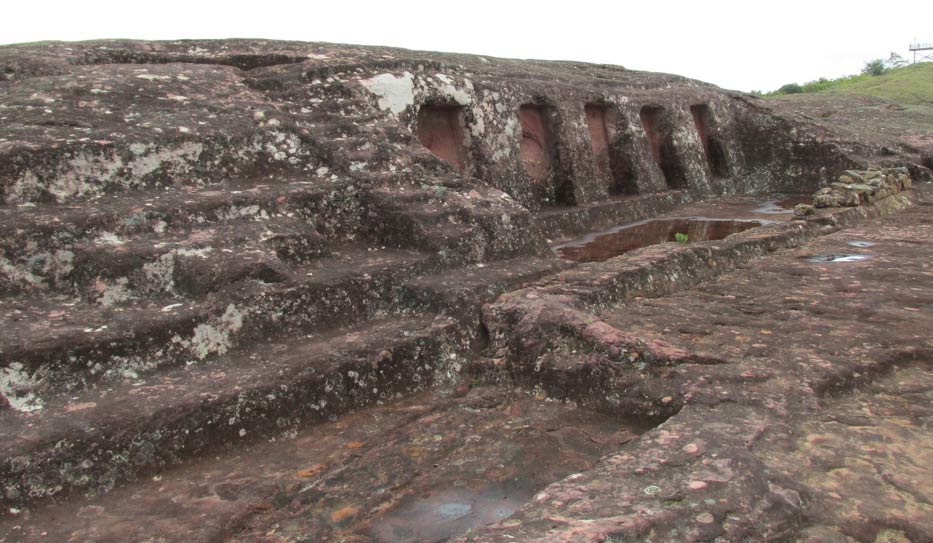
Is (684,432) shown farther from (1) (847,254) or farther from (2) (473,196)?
(1) (847,254)

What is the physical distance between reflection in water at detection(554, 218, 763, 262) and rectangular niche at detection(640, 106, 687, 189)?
1.72 m

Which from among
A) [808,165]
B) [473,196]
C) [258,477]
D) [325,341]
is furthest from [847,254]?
[808,165]

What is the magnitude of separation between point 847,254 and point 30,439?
5046mm

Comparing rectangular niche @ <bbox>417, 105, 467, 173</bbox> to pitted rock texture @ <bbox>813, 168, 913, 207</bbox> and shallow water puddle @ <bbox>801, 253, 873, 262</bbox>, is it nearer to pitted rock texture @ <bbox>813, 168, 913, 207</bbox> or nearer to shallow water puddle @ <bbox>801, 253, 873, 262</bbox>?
shallow water puddle @ <bbox>801, 253, 873, 262</bbox>

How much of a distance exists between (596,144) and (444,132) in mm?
2532

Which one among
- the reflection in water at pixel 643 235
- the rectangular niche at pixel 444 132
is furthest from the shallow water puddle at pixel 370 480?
the rectangular niche at pixel 444 132

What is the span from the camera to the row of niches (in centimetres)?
658

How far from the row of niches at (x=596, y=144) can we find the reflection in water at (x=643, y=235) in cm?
80

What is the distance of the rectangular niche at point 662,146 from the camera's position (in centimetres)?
921

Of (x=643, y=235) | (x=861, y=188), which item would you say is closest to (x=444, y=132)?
(x=643, y=235)

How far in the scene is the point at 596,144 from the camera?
331 inches

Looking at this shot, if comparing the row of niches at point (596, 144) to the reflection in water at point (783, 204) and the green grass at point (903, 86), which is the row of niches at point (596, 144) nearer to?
the reflection in water at point (783, 204)

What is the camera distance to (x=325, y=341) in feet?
10.8

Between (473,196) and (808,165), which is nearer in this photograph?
(473,196)
